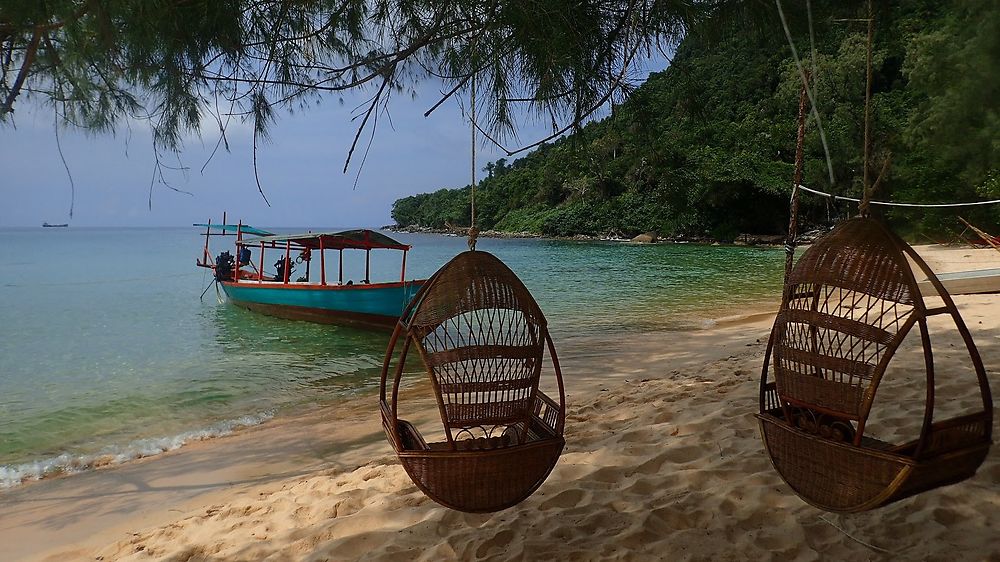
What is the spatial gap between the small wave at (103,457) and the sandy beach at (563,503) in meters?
0.21

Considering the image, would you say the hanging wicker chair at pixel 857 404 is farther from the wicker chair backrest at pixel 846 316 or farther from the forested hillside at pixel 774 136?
the forested hillside at pixel 774 136

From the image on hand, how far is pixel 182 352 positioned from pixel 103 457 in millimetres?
4765

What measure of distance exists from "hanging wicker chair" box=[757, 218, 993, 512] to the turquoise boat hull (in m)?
7.09

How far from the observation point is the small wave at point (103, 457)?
411 cm

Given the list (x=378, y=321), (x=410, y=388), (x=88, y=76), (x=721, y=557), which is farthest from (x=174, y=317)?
(x=721, y=557)

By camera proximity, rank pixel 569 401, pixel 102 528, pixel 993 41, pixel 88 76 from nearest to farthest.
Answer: pixel 88 76 → pixel 102 528 → pixel 569 401 → pixel 993 41

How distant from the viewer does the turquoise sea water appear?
5156 millimetres

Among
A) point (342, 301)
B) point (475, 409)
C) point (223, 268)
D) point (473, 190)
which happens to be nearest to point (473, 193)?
point (473, 190)

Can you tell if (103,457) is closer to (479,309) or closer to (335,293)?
(479,309)

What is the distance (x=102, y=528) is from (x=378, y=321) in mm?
6495

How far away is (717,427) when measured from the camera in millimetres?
3018

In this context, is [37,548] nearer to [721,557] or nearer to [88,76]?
[88,76]

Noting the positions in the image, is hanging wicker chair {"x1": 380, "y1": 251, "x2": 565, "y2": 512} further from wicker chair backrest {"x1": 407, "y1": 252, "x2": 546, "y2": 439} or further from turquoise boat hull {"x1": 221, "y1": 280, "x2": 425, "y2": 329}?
turquoise boat hull {"x1": 221, "y1": 280, "x2": 425, "y2": 329}

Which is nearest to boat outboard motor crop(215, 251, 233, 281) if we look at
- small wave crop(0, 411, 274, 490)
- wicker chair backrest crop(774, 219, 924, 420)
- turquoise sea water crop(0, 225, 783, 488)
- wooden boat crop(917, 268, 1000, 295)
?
turquoise sea water crop(0, 225, 783, 488)
